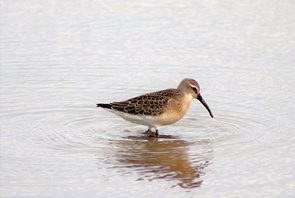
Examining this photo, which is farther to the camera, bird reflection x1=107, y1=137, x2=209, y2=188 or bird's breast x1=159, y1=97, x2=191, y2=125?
bird's breast x1=159, y1=97, x2=191, y2=125

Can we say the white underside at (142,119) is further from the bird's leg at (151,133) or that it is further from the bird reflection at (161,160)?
the bird reflection at (161,160)

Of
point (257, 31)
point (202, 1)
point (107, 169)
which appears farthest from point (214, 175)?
point (202, 1)

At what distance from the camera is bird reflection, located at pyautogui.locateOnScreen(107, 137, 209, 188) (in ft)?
34.1

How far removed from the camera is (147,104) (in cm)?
1262

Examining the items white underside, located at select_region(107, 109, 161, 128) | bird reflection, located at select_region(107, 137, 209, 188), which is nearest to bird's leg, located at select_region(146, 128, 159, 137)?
white underside, located at select_region(107, 109, 161, 128)

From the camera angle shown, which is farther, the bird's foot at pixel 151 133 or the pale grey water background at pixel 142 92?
the bird's foot at pixel 151 133

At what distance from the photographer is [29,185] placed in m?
9.92

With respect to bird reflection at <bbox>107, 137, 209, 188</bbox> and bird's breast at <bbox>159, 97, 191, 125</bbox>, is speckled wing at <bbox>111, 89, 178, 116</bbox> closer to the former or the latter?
bird's breast at <bbox>159, 97, 191, 125</bbox>

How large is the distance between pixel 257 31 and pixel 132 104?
14.3 feet

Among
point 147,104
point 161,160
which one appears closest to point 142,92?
point 147,104

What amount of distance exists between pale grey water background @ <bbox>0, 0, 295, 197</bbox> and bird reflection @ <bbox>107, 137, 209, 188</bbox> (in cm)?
2

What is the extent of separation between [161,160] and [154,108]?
5.37ft

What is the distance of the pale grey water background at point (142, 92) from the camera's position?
33.7ft

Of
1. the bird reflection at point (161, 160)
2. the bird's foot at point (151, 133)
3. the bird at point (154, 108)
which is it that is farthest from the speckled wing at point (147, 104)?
the bird reflection at point (161, 160)
